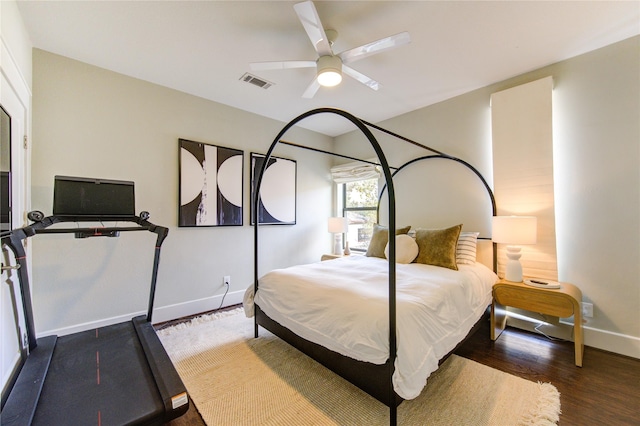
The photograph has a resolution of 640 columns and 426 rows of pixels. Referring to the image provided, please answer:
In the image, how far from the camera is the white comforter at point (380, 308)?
1430 millimetres

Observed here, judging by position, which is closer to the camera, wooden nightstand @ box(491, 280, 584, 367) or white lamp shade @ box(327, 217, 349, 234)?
wooden nightstand @ box(491, 280, 584, 367)

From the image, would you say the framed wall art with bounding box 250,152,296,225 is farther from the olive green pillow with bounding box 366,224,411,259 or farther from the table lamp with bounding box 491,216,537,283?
the table lamp with bounding box 491,216,537,283

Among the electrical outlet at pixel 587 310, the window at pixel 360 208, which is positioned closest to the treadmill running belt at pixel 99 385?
the window at pixel 360 208

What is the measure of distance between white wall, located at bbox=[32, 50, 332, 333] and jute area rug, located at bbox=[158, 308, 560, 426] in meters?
0.90

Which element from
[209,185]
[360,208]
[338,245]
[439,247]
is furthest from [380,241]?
[209,185]

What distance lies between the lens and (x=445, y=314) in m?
1.76

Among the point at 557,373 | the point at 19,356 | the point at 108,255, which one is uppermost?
the point at 108,255

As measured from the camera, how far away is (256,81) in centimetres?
281

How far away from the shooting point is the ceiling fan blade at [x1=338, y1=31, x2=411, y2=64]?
5.63ft

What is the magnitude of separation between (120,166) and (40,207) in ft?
2.30

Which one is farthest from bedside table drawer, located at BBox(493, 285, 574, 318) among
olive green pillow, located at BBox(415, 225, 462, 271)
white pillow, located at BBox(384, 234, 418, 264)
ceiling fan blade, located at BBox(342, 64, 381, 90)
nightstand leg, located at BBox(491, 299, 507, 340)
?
ceiling fan blade, located at BBox(342, 64, 381, 90)

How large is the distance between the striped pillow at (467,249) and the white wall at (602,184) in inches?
28.2

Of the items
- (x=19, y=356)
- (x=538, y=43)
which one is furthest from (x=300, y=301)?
(x=538, y=43)

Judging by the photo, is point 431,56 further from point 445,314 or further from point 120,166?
point 120,166
